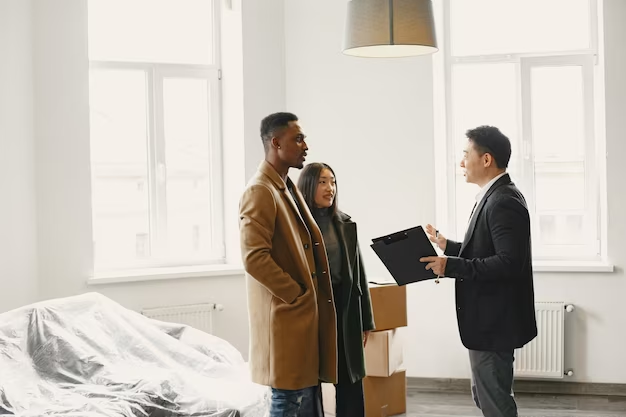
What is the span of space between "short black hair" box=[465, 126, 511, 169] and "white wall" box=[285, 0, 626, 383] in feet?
6.47

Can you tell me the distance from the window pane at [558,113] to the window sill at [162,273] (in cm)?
224

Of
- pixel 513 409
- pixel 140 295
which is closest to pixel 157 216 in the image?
pixel 140 295

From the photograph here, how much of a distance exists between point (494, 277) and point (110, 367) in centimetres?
174

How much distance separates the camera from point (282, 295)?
272cm

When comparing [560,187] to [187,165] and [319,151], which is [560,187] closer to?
[319,151]

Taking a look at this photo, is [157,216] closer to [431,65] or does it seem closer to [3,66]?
[3,66]

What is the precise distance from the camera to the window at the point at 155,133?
17.3 ft

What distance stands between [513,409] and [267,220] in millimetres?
1197

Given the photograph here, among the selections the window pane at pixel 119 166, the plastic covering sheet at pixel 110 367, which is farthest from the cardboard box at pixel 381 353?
the window pane at pixel 119 166

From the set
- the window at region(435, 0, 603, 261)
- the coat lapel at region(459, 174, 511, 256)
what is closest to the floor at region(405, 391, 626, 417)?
the window at region(435, 0, 603, 261)

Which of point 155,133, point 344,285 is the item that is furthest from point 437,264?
point 155,133

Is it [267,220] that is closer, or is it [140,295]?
[267,220]

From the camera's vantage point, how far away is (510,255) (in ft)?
9.84

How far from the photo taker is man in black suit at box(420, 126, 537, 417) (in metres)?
3.00
